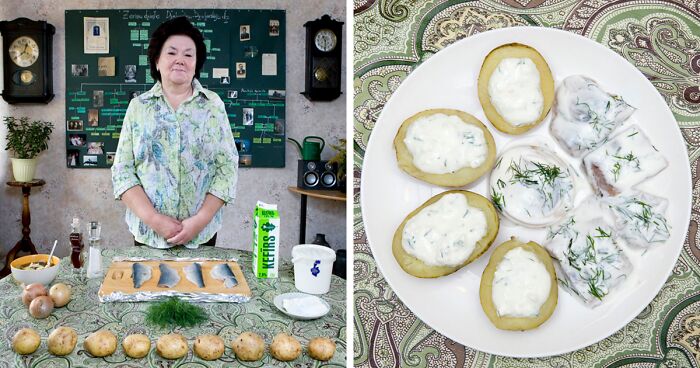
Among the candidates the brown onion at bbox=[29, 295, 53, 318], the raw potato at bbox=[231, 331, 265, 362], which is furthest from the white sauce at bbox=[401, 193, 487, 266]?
the brown onion at bbox=[29, 295, 53, 318]

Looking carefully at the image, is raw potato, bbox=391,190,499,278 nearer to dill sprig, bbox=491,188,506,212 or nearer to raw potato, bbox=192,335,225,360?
dill sprig, bbox=491,188,506,212

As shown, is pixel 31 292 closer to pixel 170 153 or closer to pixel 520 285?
pixel 170 153

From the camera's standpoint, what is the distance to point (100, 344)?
874 mm

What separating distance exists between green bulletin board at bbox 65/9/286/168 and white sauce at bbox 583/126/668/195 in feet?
1.97

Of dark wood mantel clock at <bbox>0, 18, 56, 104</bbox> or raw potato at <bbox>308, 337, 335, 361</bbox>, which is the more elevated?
dark wood mantel clock at <bbox>0, 18, 56, 104</bbox>

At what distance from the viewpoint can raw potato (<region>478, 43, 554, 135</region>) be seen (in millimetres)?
913

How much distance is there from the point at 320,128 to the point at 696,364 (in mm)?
857

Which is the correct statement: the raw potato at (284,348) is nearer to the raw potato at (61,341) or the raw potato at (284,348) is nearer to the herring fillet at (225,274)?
the herring fillet at (225,274)

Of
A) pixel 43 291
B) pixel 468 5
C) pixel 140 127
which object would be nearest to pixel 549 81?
pixel 468 5

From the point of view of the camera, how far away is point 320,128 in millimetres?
1062

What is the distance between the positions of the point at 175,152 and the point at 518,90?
2.09 feet

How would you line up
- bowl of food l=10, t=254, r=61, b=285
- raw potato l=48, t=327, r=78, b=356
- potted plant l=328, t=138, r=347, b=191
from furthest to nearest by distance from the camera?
potted plant l=328, t=138, r=347, b=191 < bowl of food l=10, t=254, r=61, b=285 < raw potato l=48, t=327, r=78, b=356

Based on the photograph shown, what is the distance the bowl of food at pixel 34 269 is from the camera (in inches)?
37.9

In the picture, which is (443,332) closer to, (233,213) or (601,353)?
(601,353)
